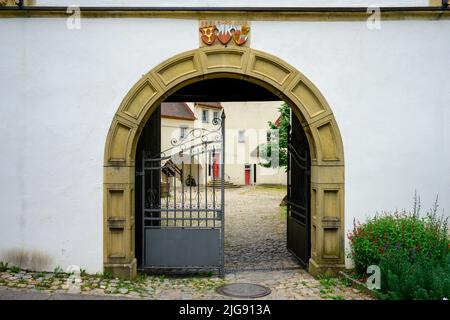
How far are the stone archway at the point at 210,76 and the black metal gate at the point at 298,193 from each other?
0.75m

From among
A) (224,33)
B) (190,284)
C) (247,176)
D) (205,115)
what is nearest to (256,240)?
(190,284)

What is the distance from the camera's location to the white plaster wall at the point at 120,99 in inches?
285

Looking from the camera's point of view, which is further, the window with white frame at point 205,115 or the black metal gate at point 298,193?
the window with white frame at point 205,115

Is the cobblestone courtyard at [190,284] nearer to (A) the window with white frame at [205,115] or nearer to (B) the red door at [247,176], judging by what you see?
(B) the red door at [247,176]

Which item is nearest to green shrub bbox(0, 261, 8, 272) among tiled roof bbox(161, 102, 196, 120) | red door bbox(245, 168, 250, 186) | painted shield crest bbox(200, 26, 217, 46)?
painted shield crest bbox(200, 26, 217, 46)

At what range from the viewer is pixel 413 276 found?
571cm

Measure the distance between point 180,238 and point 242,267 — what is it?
1.61m

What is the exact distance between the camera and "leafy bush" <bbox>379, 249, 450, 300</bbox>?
541cm

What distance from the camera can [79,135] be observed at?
23.8 ft

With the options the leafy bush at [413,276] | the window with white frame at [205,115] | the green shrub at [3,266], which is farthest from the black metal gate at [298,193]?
the window with white frame at [205,115]

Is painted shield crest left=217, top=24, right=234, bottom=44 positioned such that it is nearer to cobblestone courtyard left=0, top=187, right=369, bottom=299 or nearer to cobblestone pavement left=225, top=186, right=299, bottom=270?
cobblestone courtyard left=0, top=187, right=369, bottom=299

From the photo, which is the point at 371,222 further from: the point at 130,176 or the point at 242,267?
the point at 130,176

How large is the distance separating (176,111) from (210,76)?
1009 inches

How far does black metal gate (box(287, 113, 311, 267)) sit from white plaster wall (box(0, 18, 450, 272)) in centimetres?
102
